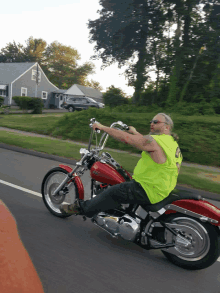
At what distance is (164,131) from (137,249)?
1557 mm

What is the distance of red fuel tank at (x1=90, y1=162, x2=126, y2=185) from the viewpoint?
12.1 feet

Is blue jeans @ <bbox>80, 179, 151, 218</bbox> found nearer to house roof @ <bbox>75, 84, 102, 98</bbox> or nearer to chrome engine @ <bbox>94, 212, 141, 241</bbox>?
chrome engine @ <bbox>94, 212, 141, 241</bbox>

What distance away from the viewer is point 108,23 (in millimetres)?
17438

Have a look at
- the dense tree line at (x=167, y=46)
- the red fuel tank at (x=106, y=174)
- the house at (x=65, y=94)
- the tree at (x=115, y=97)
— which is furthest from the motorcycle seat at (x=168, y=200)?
Result: the house at (x=65, y=94)

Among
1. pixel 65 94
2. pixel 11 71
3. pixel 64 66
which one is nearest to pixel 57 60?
pixel 64 66

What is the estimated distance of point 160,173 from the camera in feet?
10.8

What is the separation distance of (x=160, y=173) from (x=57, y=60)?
8079cm

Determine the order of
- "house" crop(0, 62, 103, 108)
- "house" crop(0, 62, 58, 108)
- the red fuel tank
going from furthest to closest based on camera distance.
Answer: "house" crop(0, 62, 103, 108)
"house" crop(0, 62, 58, 108)
the red fuel tank

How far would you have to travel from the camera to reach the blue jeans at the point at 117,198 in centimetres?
338

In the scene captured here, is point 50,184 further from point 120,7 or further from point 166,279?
point 120,7

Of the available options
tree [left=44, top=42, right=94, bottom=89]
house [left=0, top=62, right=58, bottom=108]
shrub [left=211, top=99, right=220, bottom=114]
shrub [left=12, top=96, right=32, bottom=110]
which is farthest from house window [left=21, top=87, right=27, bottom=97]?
A: shrub [left=211, top=99, right=220, bottom=114]

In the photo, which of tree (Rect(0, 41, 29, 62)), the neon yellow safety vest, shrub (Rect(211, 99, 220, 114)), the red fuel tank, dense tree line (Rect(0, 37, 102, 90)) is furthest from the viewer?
dense tree line (Rect(0, 37, 102, 90))

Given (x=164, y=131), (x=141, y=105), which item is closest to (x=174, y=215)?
(x=164, y=131)

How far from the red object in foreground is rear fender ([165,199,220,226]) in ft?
5.23
